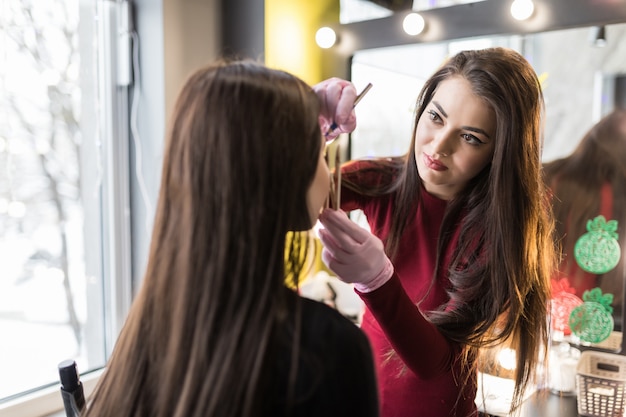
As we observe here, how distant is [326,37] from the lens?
6.03 feet

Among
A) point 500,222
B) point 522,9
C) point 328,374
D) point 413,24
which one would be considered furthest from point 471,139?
point 413,24

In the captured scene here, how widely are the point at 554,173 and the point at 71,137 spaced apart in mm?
1449

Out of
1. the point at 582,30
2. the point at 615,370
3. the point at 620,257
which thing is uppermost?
the point at 582,30

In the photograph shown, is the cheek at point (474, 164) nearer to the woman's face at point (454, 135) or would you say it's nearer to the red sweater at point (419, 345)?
the woman's face at point (454, 135)

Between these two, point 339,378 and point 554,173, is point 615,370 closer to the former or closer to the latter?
point 554,173

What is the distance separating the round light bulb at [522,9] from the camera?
1446 mm

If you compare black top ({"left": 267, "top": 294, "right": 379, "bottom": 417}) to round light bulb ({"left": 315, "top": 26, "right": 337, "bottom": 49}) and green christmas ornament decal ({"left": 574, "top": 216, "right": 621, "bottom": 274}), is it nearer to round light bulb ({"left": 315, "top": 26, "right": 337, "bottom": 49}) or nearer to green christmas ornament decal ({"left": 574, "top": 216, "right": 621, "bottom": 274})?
green christmas ornament decal ({"left": 574, "top": 216, "right": 621, "bottom": 274})

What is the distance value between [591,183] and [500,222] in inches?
27.2

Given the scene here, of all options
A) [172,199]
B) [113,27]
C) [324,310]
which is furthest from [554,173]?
[113,27]

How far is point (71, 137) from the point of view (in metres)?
1.49

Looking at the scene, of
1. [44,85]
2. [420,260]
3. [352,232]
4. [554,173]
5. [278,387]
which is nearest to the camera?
[278,387]

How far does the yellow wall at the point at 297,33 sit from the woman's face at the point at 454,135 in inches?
28.7

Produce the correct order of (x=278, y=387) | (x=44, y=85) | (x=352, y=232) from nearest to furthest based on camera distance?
(x=278, y=387)
(x=352, y=232)
(x=44, y=85)

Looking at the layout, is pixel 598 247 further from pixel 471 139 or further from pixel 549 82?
pixel 471 139
